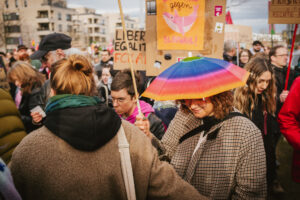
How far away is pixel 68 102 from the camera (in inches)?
48.6

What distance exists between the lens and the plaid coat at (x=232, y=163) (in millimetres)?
1592

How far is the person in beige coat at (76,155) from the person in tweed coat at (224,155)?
20.1 inches

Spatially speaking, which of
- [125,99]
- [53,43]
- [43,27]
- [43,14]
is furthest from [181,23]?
[43,27]

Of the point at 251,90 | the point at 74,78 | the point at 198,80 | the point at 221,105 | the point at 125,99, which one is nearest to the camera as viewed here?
the point at 74,78

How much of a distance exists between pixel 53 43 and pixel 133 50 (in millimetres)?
1488

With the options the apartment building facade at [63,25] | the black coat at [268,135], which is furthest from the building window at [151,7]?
the apartment building facade at [63,25]

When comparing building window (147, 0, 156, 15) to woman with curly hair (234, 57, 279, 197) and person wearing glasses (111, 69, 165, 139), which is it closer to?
person wearing glasses (111, 69, 165, 139)

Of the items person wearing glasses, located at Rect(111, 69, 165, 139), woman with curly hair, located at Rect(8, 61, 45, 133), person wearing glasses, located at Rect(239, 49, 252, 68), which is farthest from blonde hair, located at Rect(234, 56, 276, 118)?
person wearing glasses, located at Rect(239, 49, 252, 68)

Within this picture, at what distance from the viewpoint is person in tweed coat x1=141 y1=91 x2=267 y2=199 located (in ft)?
5.23

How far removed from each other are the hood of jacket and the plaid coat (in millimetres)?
800

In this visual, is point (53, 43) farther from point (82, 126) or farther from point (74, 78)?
point (82, 126)

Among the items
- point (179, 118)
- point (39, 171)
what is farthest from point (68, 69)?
point (179, 118)

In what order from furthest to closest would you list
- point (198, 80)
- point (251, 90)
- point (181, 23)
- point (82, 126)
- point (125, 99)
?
point (251, 90)
point (125, 99)
point (181, 23)
point (198, 80)
point (82, 126)

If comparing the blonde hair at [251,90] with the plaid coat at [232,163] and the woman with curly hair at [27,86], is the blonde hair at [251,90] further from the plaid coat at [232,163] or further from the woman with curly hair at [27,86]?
the woman with curly hair at [27,86]
